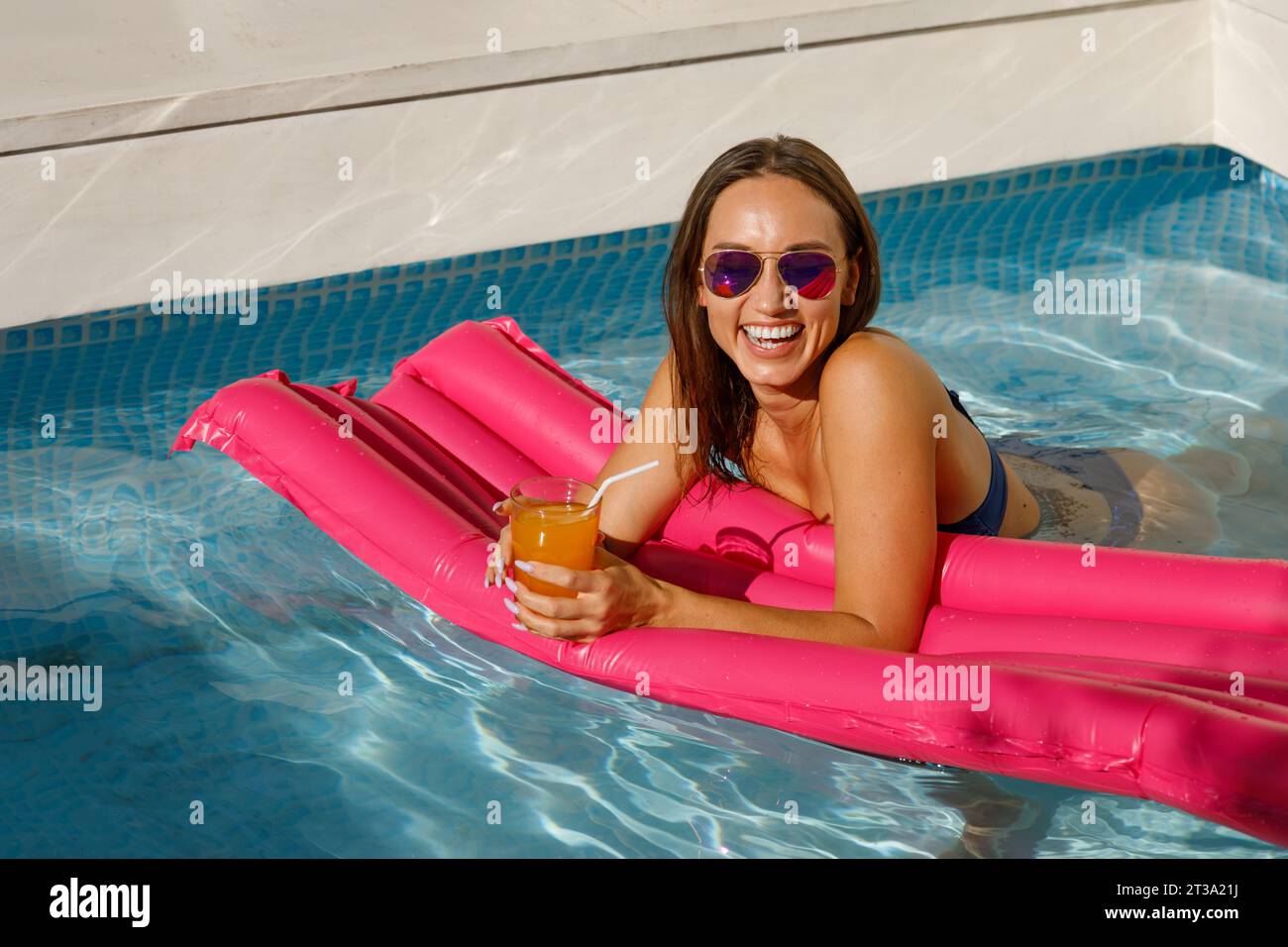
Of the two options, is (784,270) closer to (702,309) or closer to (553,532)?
(702,309)

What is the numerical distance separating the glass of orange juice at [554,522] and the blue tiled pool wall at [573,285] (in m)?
2.33

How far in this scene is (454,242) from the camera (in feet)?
20.1

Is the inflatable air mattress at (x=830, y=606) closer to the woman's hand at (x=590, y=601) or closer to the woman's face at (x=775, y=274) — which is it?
the woman's hand at (x=590, y=601)

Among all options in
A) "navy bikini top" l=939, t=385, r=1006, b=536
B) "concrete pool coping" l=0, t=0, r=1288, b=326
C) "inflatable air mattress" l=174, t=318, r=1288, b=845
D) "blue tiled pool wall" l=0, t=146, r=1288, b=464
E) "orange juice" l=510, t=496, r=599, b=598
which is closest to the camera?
"inflatable air mattress" l=174, t=318, r=1288, b=845

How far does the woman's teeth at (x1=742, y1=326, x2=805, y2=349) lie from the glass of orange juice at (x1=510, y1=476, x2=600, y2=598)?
17.8 inches

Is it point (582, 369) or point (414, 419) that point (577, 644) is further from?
point (582, 369)

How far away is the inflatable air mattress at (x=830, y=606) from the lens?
2566 millimetres

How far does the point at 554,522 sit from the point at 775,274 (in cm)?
64

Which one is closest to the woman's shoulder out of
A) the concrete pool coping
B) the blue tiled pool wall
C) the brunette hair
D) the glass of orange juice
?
the brunette hair

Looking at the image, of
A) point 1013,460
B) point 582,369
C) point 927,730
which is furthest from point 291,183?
point 927,730

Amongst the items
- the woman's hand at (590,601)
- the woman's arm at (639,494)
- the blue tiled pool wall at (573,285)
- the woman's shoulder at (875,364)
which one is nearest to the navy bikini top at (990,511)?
the woman's shoulder at (875,364)

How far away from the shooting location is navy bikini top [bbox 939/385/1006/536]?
3.33m

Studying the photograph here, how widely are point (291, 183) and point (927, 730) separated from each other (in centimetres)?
397

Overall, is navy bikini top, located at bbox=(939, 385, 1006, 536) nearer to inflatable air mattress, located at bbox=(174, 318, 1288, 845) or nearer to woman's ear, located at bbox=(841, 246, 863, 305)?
inflatable air mattress, located at bbox=(174, 318, 1288, 845)
